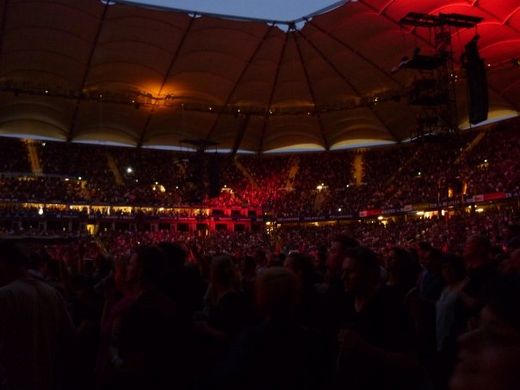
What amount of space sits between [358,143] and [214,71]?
16.4m

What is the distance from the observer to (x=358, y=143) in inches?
1756

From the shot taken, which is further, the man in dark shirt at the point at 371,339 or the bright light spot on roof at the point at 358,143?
the bright light spot on roof at the point at 358,143

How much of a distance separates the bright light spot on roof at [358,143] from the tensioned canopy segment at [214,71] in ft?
4.27

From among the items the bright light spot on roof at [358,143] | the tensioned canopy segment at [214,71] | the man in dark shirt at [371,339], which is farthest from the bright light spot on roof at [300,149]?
the man in dark shirt at [371,339]

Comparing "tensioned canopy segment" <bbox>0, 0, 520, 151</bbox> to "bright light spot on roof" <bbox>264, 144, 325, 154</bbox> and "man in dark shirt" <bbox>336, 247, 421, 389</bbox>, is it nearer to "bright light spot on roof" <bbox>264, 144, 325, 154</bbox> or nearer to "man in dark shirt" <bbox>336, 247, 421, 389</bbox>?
"bright light spot on roof" <bbox>264, 144, 325, 154</bbox>

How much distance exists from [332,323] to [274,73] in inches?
1278

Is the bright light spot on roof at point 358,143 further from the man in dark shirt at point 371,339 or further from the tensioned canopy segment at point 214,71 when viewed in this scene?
the man in dark shirt at point 371,339

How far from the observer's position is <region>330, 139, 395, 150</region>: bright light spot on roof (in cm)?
4397

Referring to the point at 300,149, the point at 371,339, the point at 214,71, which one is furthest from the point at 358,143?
the point at 371,339

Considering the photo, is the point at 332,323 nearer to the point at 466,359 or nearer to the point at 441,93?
the point at 466,359

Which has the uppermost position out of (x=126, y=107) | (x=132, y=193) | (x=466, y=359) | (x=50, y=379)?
(x=126, y=107)

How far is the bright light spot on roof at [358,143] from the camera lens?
4397 centimetres

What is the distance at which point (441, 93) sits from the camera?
19.1m

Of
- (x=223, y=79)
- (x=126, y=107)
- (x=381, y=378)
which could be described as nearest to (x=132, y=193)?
(x=126, y=107)
